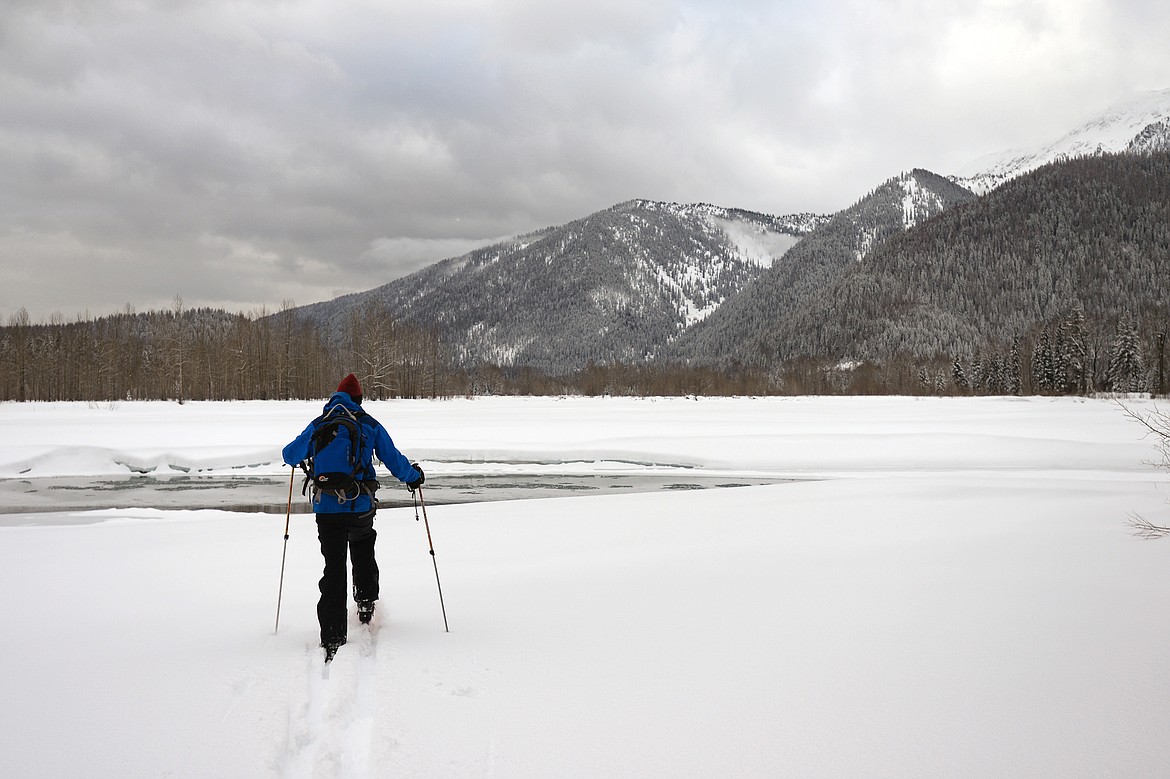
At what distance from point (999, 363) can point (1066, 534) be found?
261 feet

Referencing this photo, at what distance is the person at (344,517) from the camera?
4.30m

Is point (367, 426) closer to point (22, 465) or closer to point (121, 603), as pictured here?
point (121, 603)

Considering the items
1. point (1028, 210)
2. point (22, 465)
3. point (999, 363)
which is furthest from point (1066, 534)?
point (1028, 210)

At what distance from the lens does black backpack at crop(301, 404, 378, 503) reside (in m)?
4.25

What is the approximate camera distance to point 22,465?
17.2m

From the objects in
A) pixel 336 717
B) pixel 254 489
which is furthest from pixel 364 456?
pixel 254 489

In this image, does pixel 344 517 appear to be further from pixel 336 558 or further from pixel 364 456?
pixel 364 456

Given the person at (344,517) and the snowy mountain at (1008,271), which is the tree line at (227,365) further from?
the snowy mountain at (1008,271)

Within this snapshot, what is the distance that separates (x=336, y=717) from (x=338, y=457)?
1.63m

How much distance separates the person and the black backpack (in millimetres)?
11

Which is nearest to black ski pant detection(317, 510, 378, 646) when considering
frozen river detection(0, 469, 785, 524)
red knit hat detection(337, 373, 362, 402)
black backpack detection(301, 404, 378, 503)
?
black backpack detection(301, 404, 378, 503)

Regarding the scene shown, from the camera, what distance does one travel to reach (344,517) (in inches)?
172

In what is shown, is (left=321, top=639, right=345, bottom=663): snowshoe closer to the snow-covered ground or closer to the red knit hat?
the snow-covered ground

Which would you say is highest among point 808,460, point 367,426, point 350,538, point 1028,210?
point 1028,210
